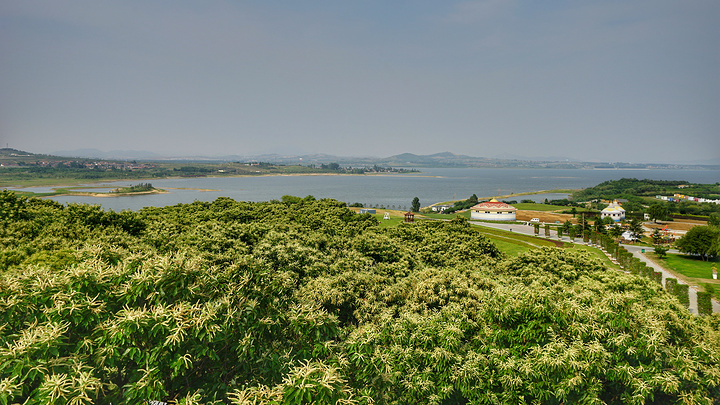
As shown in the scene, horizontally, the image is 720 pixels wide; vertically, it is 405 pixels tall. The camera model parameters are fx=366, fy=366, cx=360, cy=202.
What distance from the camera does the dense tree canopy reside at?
237 inches

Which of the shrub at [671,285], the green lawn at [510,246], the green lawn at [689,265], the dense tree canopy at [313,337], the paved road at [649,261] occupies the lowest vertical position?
the green lawn at [689,265]

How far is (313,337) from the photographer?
8.54 metres

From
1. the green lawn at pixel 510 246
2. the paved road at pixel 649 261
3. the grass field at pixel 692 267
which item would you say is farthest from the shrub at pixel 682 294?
the green lawn at pixel 510 246

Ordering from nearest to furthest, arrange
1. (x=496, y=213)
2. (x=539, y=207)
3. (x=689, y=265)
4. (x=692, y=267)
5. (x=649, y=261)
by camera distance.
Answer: (x=692, y=267), (x=689, y=265), (x=649, y=261), (x=496, y=213), (x=539, y=207)

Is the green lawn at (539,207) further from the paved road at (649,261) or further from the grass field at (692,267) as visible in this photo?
the grass field at (692,267)

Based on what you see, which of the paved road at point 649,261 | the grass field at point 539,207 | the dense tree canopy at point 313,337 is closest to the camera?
the dense tree canopy at point 313,337

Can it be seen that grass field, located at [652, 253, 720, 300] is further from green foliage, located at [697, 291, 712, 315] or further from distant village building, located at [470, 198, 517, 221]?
distant village building, located at [470, 198, 517, 221]

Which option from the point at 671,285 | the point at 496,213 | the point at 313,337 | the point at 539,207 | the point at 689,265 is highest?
the point at 313,337

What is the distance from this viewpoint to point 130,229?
2588 centimetres

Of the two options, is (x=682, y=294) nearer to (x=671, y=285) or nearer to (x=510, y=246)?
(x=671, y=285)

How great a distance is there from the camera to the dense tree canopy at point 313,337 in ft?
19.8

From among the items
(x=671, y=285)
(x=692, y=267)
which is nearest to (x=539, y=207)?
(x=692, y=267)

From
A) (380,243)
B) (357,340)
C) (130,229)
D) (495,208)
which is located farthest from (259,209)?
(495,208)

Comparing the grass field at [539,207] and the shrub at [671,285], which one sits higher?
the shrub at [671,285]
